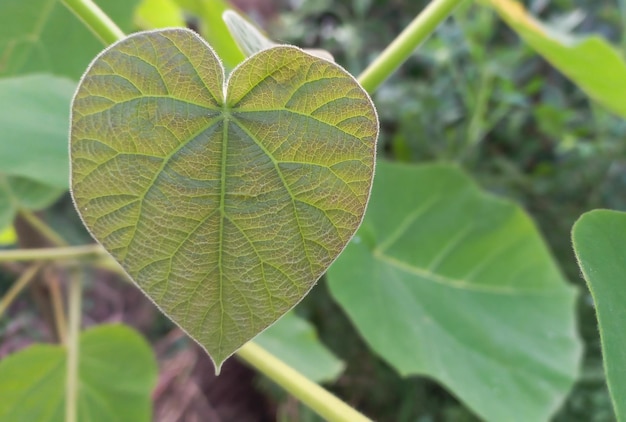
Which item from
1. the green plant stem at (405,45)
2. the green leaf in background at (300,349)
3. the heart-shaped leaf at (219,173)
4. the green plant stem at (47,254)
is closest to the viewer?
the heart-shaped leaf at (219,173)

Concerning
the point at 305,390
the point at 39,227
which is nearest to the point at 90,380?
the point at 39,227

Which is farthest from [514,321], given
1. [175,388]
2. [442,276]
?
[175,388]

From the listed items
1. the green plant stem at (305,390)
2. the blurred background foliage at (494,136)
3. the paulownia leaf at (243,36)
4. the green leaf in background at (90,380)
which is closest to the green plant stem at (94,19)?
the paulownia leaf at (243,36)

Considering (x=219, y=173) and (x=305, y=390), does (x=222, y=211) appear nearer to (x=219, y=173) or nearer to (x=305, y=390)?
(x=219, y=173)

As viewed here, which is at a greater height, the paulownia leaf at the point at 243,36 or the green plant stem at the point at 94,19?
the paulownia leaf at the point at 243,36

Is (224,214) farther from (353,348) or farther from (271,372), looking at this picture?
(353,348)

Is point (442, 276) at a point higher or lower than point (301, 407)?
higher

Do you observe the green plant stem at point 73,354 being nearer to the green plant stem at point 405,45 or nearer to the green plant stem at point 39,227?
the green plant stem at point 39,227

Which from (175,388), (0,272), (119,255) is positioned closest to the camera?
(119,255)
